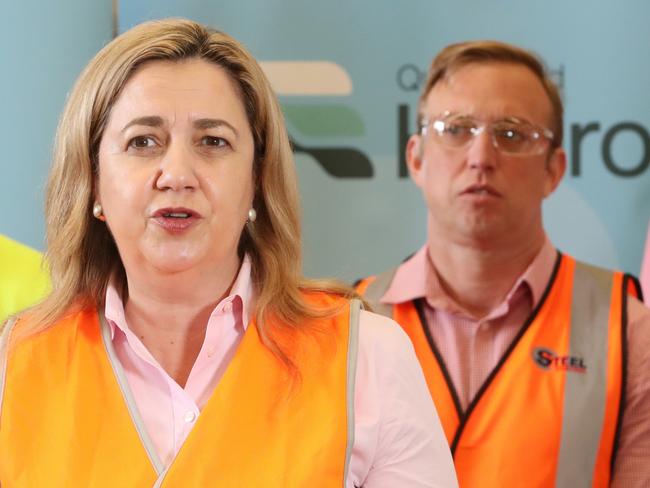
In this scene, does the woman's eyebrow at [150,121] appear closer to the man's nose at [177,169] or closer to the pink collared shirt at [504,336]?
the man's nose at [177,169]

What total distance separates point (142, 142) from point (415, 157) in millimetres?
1268

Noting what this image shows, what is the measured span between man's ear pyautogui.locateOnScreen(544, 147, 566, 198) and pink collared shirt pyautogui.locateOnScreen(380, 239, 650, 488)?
0.16m

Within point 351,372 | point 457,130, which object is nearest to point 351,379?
point 351,372

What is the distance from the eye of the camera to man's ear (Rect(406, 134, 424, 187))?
2932mm

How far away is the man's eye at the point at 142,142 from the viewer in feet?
5.94

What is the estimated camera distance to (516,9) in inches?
118

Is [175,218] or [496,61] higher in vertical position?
[496,61]

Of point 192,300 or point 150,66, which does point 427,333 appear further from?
point 150,66

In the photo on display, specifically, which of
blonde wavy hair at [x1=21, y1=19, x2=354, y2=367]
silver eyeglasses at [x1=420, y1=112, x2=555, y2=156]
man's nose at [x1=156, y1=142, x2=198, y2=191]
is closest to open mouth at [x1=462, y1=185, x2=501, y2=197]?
silver eyeglasses at [x1=420, y1=112, x2=555, y2=156]

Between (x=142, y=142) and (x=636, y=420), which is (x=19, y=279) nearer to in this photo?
(x=142, y=142)

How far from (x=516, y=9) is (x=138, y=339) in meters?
1.63

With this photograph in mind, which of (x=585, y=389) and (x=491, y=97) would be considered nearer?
(x=585, y=389)

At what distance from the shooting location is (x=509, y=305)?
2.76m

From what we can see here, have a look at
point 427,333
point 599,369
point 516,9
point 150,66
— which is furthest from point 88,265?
point 516,9
